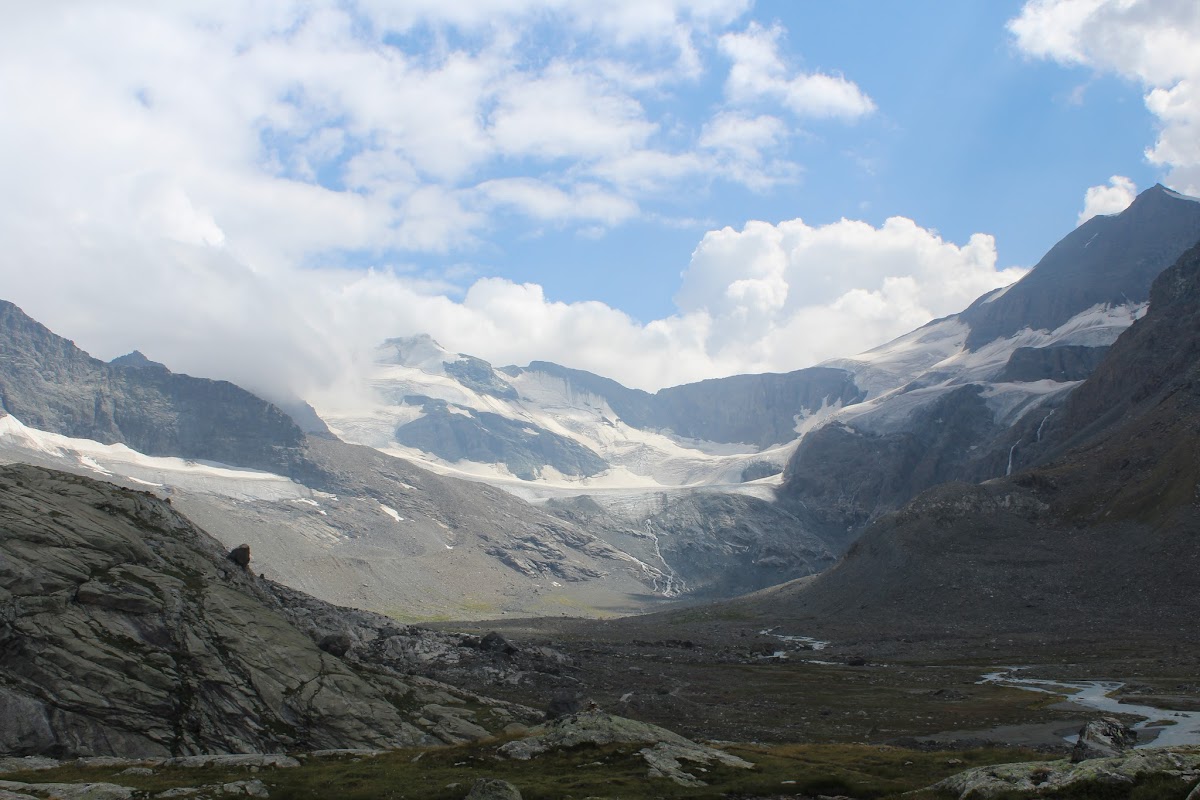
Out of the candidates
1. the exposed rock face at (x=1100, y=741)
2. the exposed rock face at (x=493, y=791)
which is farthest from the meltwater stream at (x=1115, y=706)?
the exposed rock face at (x=493, y=791)

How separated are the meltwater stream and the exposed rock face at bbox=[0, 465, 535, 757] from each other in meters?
48.6

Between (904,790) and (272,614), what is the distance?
45860mm

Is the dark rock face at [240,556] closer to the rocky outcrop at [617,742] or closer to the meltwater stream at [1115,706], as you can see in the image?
the rocky outcrop at [617,742]

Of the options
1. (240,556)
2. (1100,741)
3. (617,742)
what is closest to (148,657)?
(240,556)

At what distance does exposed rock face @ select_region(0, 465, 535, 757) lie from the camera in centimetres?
4547

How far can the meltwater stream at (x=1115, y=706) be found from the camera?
65.3m

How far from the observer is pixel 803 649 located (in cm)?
16625

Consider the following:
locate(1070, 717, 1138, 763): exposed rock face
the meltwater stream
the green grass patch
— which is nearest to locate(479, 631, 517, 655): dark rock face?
the green grass patch

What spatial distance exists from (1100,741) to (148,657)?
5129cm

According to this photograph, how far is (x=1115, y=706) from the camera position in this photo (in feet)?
280

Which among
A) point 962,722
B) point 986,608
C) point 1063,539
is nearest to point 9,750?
point 962,722

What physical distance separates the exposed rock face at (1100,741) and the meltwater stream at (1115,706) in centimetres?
349

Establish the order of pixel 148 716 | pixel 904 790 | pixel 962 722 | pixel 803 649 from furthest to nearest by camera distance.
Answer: pixel 803 649 → pixel 962 722 → pixel 148 716 → pixel 904 790

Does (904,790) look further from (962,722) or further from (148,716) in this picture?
(962,722)
